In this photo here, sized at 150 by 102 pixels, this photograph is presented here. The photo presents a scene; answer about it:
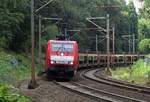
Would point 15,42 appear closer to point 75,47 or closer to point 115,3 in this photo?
point 75,47

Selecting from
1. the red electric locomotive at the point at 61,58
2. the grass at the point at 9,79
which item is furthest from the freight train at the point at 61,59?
the grass at the point at 9,79

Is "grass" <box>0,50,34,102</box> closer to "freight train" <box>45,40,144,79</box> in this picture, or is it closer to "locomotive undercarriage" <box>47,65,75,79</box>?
"locomotive undercarriage" <box>47,65,75,79</box>

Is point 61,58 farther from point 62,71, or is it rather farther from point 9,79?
point 9,79

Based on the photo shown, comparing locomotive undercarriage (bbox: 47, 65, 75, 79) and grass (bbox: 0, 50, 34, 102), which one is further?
locomotive undercarriage (bbox: 47, 65, 75, 79)

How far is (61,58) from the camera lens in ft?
107

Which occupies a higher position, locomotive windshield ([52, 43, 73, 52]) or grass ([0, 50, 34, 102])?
locomotive windshield ([52, 43, 73, 52])

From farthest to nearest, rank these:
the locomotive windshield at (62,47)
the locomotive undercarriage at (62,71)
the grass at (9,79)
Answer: the locomotive windshield at (62,47) → the locomotive undercarriage at (62,71) → the grass at (9,79)

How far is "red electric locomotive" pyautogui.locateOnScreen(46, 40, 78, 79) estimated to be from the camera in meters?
32.6

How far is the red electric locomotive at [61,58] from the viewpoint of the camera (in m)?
32.6

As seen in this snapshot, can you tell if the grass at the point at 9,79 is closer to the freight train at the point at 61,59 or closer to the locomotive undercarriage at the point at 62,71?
the locomotive undercarriage at the point at 62,71

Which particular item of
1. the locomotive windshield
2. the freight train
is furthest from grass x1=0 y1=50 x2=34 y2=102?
the locomotive windshield

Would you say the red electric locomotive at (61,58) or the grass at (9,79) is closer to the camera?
the grass at (9,79)

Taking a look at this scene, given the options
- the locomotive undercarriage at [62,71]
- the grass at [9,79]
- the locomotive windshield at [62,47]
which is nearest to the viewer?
the grass at [9,79]

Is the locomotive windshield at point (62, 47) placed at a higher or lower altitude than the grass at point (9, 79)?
higher
